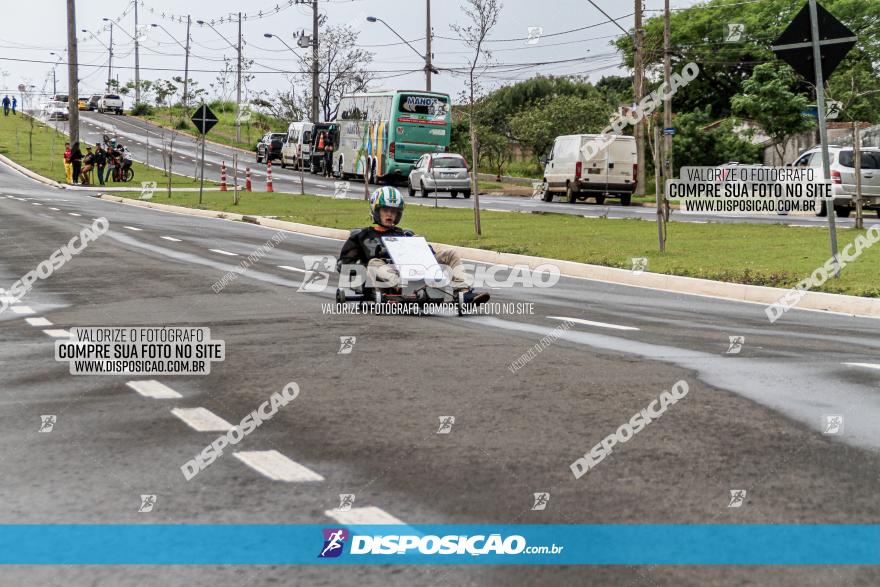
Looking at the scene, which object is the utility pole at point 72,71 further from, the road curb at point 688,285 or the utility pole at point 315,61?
the road curb at point 688,285

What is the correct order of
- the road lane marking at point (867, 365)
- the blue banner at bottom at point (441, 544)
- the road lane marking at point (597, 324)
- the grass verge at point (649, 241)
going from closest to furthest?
the blue banner at bottom at point (441, 544) < the road lane marking at point (867, 365) < the road lane marking at point (597, 324) < the grass verge at point (649, 241)

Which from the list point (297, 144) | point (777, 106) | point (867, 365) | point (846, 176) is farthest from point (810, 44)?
point (297, 144)

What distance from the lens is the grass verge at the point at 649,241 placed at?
16.7 meters

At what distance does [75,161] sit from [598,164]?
24529mm

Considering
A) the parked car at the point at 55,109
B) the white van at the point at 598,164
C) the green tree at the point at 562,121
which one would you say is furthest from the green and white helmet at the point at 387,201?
the parked car at the point at 55,109

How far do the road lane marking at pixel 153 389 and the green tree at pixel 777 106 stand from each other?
46.4 metres

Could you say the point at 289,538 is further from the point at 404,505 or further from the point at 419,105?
the point at 419,105

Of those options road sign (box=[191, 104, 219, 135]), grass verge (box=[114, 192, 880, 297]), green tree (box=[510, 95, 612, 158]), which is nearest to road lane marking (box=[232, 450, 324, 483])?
grass verge (box=[114, 192, 880, 297])

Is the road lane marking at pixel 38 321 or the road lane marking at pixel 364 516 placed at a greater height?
the road lane marking at pixel 38 321

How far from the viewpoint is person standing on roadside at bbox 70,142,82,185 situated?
52.0 meters

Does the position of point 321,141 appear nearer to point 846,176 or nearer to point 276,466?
point 846,176

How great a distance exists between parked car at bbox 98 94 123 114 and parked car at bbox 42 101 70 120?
3597 mm

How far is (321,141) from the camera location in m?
64.1

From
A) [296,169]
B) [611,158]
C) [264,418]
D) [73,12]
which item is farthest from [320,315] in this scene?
[296,169]
